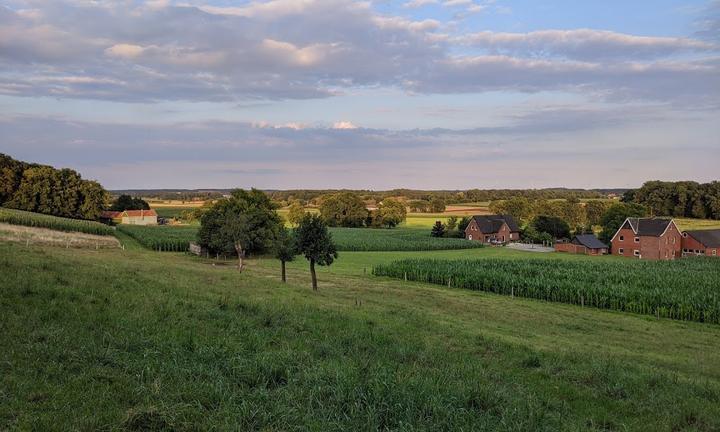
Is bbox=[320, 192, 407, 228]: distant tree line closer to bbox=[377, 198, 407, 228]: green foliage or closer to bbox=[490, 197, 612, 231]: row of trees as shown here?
bbox=[377, 198, 407, 228]: green foliage

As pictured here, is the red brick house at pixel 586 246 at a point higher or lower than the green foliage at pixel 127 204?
lower

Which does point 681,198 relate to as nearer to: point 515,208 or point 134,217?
point 515,208

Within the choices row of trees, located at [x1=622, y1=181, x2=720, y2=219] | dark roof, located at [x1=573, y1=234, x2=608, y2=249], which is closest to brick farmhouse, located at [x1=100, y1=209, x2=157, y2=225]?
dark roof, located at [x1=573, y1=234, x2=608, y2=249]

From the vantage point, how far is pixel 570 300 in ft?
117

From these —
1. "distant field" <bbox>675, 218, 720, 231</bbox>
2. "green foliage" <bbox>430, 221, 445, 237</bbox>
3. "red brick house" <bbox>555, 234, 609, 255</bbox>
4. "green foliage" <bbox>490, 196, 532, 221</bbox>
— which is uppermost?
"green foliage" <bbox>490, 196, 532, 221</bbox>

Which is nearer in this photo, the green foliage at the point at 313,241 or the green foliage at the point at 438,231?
the green foliage at the point at 313,241

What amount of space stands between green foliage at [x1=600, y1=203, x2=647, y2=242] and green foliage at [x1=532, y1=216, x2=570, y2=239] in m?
7.13

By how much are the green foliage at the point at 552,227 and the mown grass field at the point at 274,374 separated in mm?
85683

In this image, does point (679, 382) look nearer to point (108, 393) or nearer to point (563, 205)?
point (108, 393)

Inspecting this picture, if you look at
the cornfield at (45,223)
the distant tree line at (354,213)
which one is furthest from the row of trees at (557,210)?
the cornfield at (45,223)

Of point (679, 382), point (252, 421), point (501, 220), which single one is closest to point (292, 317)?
point (252, 421)

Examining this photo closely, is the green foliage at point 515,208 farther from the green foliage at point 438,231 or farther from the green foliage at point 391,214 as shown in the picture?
the green foliage at point 438,231

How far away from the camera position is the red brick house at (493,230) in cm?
9962

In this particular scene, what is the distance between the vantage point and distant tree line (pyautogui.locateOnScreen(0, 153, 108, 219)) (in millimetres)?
81250
